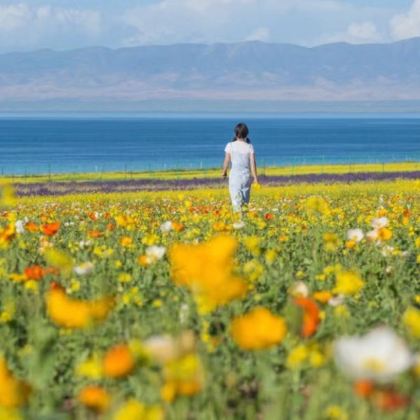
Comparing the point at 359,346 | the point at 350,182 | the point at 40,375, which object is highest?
the point at 359,346

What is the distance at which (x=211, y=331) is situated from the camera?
6438 millimetres

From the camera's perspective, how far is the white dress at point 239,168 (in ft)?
49.4

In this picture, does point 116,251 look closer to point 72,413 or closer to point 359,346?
point 72,413

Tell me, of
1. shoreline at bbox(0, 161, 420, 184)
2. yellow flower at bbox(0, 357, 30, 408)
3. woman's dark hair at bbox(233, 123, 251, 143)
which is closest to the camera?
yellow flower at bbox(0, 357, 30, 408)

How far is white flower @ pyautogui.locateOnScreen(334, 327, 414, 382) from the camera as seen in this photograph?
3154mm

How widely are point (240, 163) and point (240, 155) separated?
116 mm

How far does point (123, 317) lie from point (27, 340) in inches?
26.0

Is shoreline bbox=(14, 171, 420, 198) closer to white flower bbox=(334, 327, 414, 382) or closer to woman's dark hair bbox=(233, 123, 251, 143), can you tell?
woman's dark hair bbox=(233, 123, 251, 143)

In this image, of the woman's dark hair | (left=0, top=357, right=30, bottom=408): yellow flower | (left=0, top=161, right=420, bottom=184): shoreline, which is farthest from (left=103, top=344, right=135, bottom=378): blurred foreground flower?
(left=0, top=161, right=420, bottom=184): shoreline

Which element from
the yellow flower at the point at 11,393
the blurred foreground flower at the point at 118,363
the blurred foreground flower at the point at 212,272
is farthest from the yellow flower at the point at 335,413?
the yellow flower at the point at 11,393

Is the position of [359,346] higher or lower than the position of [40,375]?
higher

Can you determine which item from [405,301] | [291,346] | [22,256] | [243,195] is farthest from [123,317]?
[243,195]

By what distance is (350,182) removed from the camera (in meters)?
42.1

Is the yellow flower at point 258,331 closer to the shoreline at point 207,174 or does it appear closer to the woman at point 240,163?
the woman at point 240,163
